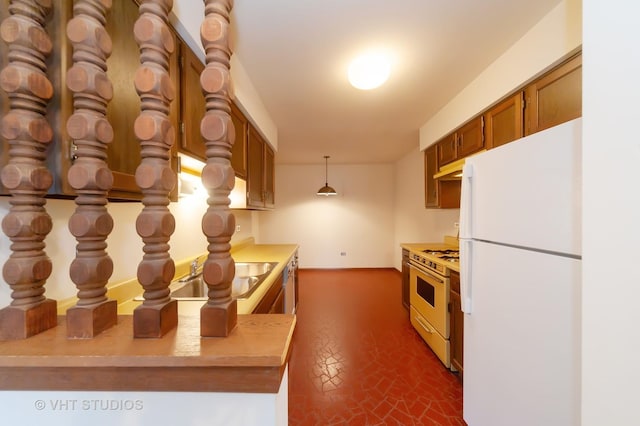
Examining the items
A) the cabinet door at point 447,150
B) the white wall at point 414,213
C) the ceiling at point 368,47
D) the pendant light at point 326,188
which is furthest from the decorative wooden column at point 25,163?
the pendant light at point 326,188

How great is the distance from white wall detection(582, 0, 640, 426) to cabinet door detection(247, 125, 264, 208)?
86.9 inches

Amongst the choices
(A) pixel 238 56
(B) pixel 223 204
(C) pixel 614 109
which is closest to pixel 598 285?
(C) pixel 614 109

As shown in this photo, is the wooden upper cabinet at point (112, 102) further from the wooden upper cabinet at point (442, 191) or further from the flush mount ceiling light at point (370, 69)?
the wooden upper cabinet at point (442, 191)

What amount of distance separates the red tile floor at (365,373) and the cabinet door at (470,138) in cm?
200

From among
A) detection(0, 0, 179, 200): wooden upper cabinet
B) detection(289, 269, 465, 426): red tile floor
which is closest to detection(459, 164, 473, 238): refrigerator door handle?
detection(289, 269, 465, 426): red tile floor

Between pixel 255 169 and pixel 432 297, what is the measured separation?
2.20 meters

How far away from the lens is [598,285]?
73cm

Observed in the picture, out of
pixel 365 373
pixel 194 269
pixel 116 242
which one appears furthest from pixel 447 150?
pixel 116 242

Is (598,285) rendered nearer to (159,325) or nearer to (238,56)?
(159,325)

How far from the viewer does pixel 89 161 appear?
534mm

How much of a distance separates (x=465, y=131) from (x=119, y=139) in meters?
2.72

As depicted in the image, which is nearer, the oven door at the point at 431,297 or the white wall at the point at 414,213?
the oven door at the point at 431,297

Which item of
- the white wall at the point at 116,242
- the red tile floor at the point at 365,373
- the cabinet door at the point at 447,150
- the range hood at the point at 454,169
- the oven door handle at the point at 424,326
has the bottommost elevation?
the red tile floor at the point at 365,373

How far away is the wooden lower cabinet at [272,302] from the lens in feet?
4.76
